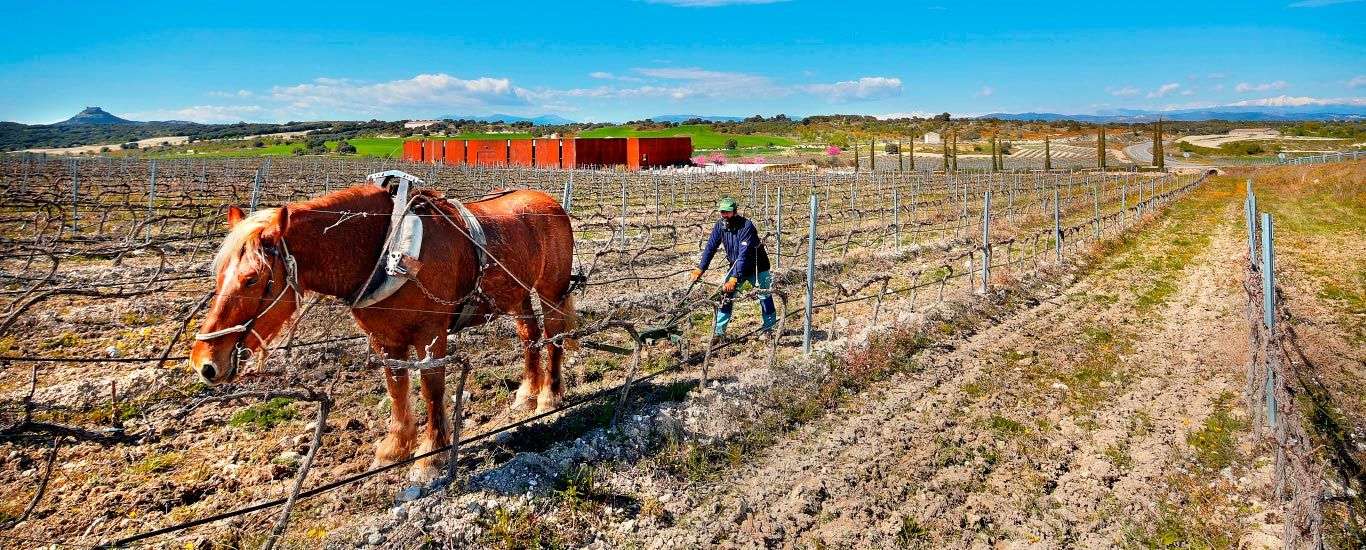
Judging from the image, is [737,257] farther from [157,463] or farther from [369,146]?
[369,146]

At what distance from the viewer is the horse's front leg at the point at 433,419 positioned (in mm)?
4051

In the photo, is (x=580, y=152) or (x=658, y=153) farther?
(x=658, y=153)

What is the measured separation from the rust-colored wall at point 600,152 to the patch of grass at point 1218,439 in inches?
2045

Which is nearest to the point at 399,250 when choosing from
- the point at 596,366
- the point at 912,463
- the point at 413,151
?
the point at 596,366

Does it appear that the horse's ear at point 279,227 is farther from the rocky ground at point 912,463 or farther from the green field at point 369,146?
the green field at point 369,146

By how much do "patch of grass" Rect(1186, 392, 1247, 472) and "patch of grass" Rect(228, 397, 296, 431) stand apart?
629 cm

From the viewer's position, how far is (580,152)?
55.7 m

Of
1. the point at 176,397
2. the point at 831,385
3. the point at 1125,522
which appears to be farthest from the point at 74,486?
the point at 1125,522

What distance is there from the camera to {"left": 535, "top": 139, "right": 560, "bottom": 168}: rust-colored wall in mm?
57406

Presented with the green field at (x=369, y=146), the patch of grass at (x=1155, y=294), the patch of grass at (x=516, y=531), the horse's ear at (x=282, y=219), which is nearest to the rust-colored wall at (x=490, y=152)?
the green field at (x=369, y=146)

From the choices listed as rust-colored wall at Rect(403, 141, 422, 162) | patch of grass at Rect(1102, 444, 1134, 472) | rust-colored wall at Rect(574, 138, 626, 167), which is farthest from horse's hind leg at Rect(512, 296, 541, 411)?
rust-colored wall at Rect(403, 141, 422, 162)

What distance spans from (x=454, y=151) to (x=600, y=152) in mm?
18720

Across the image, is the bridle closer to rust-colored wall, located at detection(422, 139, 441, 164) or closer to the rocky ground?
the rocky ground

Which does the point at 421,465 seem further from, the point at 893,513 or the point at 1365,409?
the point at 1365,409
